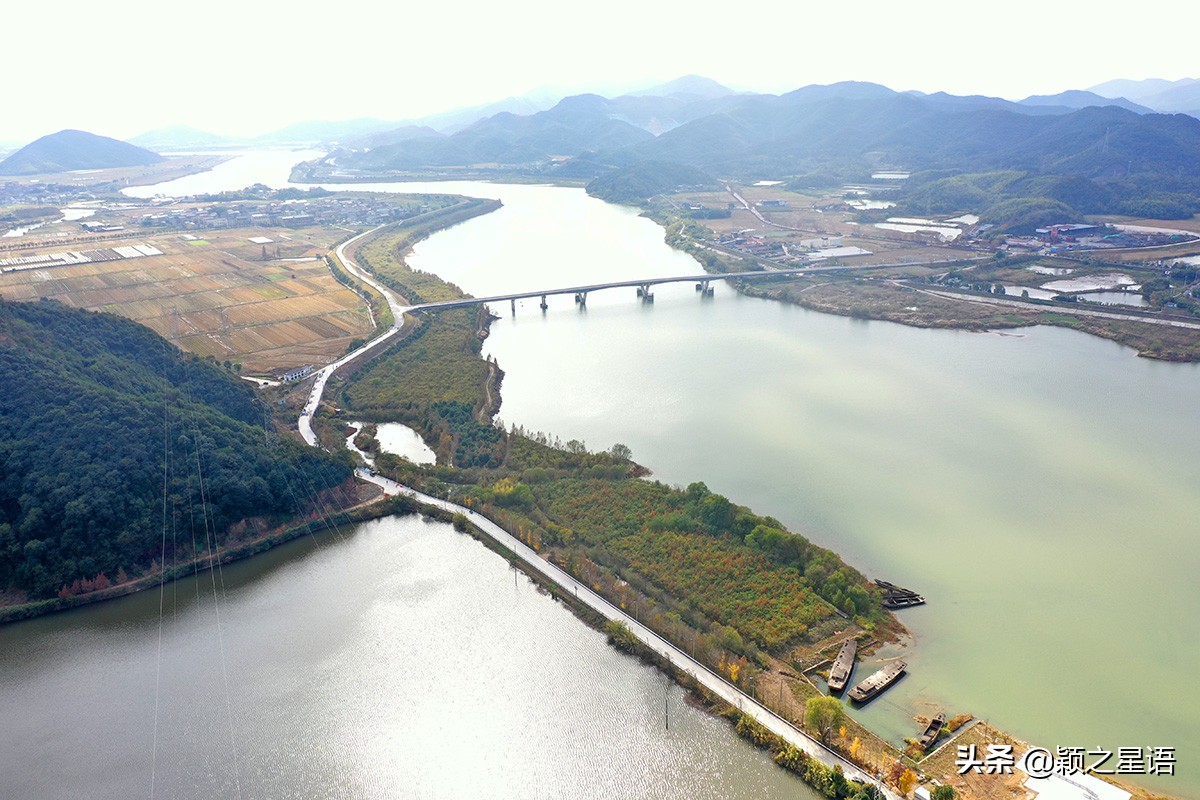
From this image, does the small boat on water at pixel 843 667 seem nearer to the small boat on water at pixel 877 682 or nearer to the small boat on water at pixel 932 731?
the small boat on water at pixel 877 682

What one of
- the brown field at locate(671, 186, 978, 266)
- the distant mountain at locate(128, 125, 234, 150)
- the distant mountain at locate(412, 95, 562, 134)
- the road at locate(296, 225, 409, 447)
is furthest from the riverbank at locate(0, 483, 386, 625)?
the distant mountain at locate(128, 125, 234, 150)

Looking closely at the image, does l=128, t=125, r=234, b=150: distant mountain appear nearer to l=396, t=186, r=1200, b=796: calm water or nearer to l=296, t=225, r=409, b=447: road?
l=296, t=225, r=409, b=447: road

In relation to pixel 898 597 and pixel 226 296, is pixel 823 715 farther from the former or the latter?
pixel 226 296

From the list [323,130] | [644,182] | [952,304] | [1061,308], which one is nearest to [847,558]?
[952,304]

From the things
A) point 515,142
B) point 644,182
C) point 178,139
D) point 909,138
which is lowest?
point 644,182

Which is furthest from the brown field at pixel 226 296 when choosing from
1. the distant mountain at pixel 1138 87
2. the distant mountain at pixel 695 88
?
the distant mountain at pixel 1138 87

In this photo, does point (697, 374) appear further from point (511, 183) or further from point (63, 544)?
point (511, 183)
